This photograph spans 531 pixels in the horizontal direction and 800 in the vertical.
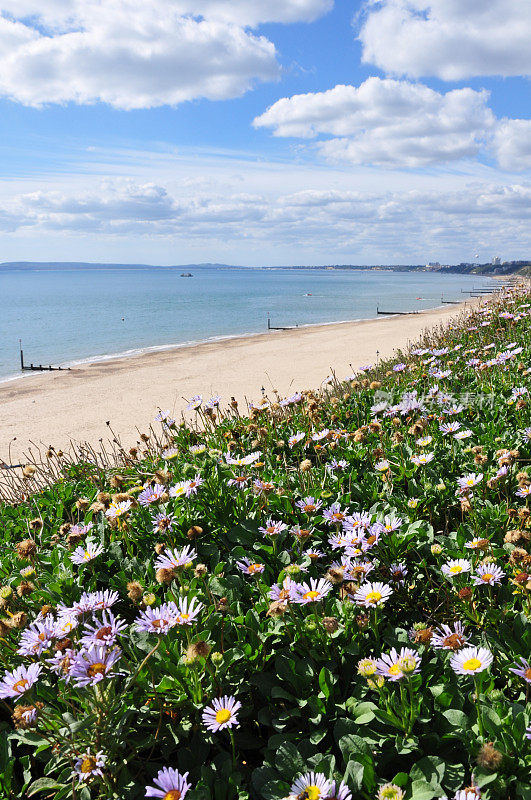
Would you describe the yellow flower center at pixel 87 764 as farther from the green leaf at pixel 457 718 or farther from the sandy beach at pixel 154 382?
the sandy beach at pixel 154 382

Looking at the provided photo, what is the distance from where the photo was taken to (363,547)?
7.67 feet

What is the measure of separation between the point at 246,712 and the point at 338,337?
1038 inches

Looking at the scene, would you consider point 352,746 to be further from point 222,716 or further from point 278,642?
point 278,642

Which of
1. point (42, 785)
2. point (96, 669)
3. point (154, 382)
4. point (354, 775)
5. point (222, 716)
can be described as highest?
point (96, 669)

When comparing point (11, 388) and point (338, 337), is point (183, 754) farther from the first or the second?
point (338, 337)

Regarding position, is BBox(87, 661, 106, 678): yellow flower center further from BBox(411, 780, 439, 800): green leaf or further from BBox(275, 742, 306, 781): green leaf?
BBox(411, 780, 439, 800): green leaf

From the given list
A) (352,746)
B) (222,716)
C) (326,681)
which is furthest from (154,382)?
(352,746)

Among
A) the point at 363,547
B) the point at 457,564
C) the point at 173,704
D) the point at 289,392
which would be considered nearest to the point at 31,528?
the point at 173,704

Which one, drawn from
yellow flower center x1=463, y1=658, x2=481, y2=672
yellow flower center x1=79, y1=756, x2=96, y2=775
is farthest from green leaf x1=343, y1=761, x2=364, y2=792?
yellow flower center x1=79, y1=756, x2=96, y2=775

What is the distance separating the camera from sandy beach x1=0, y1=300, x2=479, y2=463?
12688 mm

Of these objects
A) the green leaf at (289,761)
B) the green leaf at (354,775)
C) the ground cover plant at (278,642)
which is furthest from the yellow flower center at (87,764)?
the green leaf at (354,775)

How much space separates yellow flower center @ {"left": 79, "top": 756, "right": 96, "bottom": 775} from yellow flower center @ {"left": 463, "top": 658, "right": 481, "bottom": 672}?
119 centimetres

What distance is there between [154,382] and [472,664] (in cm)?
1679

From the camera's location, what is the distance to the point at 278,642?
2227 mm
